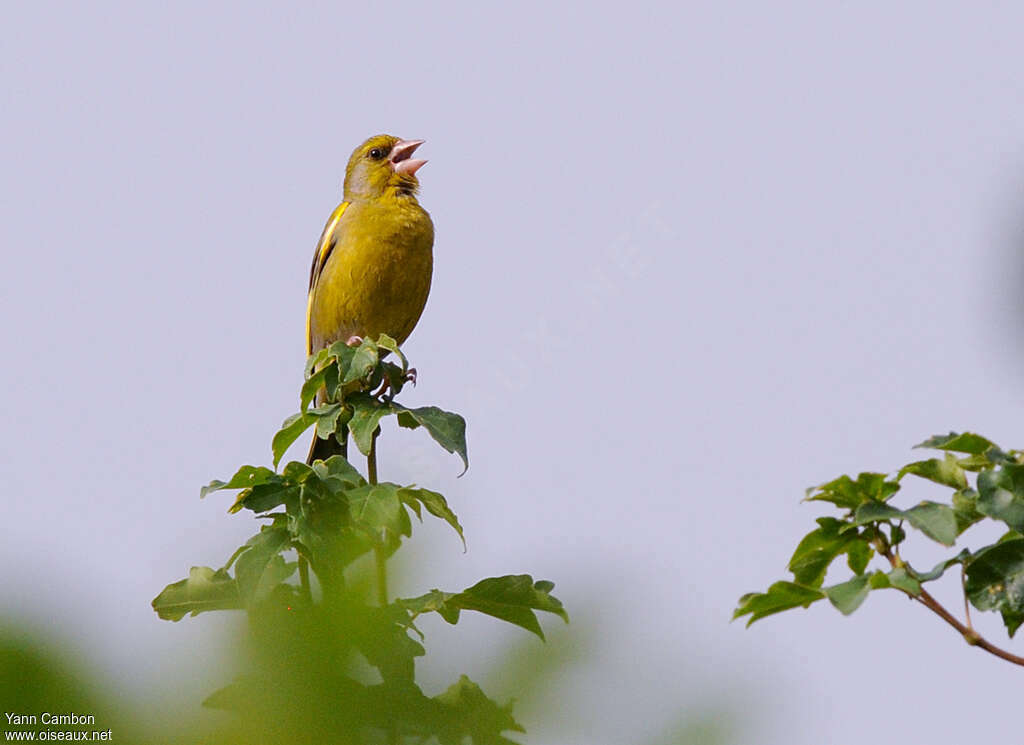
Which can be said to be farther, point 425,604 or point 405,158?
point 405,158

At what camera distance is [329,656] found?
0.65 meters

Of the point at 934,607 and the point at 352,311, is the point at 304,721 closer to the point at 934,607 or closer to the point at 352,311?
the point at 934,607

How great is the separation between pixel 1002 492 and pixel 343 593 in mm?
1419

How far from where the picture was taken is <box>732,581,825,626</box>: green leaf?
1.74 m

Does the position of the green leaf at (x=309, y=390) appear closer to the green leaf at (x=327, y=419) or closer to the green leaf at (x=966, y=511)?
the green leaf at (x=327, y=419)

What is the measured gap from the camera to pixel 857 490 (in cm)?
196

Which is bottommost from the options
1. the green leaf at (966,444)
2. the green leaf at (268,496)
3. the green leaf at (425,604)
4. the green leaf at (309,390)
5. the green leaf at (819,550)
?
the green leaf at (425,604)

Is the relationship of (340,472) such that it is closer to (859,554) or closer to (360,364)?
(360,364)

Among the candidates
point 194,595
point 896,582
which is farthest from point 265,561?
point 896,582

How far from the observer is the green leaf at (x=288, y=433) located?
106 inches

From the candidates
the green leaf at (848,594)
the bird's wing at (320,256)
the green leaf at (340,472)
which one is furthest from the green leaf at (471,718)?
the bird's wing at (320,256)

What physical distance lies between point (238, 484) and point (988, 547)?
1338mm

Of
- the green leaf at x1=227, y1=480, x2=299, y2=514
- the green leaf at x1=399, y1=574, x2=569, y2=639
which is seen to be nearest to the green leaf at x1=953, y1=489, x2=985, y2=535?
the green leaf at x1=399, y1=574, x2=569, y2=639

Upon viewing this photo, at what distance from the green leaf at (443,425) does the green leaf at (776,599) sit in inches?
39.9
